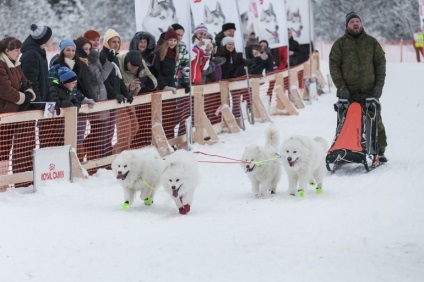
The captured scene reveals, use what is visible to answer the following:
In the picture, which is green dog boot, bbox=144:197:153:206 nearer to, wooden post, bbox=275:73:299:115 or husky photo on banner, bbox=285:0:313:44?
wooden post, bbox=275:73:299:115

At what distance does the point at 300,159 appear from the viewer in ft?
29.3

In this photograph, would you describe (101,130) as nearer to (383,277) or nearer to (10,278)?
(10,278)

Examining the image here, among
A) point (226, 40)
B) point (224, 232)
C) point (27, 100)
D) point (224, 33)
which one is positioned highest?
point (224, 33)

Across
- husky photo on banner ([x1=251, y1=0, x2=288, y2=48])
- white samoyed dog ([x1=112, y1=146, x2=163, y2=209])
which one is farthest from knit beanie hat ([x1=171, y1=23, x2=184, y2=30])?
husky photo on banner ([x1=251, y1=0, x2=288, y2=48])

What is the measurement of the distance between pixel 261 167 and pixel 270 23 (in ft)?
33.3

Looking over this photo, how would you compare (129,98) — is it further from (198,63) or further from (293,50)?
(293,50)

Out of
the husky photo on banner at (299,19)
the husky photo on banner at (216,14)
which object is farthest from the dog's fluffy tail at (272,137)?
the husky photo on banner at (299,19)

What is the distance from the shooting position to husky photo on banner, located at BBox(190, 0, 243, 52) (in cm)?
1495

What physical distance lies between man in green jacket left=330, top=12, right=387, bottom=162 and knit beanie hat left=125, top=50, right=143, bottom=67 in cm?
243

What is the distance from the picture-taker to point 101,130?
11.0 metres

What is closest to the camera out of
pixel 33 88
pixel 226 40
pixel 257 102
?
pixel 33 88

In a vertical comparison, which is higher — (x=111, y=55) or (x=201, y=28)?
(x=201, y=28)

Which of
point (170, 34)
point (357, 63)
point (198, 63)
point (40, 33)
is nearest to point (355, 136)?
point (357, 63)

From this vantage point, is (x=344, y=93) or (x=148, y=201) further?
(x=344, y=93)
